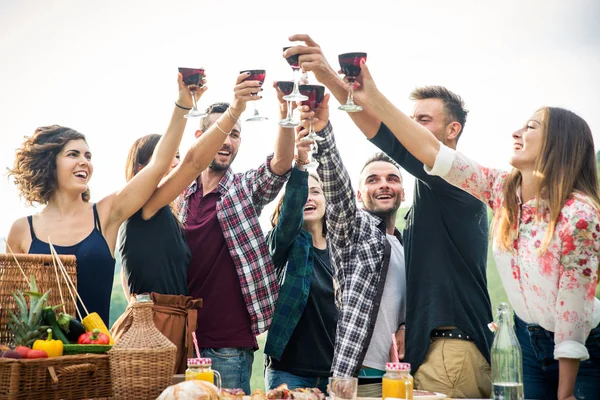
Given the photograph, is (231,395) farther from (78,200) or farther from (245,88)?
(78,200)

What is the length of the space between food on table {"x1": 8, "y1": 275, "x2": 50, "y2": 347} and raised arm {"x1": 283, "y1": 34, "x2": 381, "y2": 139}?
4.36ft

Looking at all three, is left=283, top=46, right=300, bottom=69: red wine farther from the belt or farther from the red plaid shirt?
the belt

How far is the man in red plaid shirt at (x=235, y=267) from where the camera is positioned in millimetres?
3426

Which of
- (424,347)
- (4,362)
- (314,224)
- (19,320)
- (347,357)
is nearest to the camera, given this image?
(4,362)

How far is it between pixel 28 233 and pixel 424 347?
1849mm

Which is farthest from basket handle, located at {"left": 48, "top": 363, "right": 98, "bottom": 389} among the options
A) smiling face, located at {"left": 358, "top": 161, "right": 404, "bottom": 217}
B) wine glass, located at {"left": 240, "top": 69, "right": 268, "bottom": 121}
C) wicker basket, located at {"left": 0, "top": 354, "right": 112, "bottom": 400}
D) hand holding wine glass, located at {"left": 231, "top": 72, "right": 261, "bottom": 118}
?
smiling face, located at {"left": 358, "top": 161, "right": 404, "bottom": 217}

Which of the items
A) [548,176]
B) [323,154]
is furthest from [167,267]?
[548,176]

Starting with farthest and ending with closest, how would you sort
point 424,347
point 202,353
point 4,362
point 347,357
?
1. point 202,353
2. point 347,357
3. point 424,347
4. point 4,362

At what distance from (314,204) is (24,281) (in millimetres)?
1853

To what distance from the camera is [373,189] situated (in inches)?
143

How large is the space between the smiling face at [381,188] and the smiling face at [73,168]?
4.54 ft

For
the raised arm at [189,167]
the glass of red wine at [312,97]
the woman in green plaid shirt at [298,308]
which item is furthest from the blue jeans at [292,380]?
the glass of red wine at [312,97]

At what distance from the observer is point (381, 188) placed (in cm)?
364

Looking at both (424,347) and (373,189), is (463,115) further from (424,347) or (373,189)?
(424,347)
